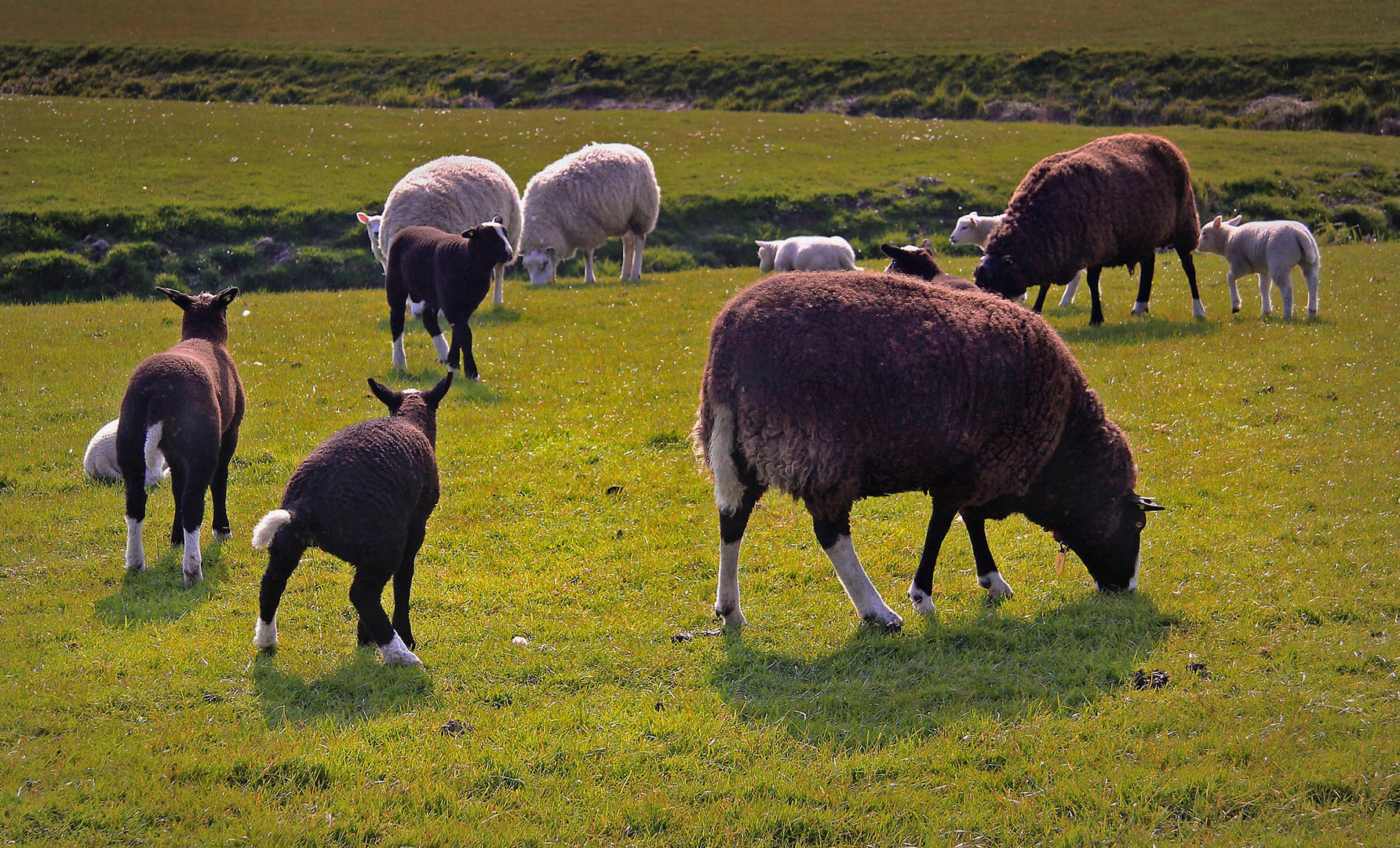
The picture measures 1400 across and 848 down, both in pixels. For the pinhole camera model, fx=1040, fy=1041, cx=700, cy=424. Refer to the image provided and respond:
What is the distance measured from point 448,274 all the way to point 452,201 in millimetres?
5808

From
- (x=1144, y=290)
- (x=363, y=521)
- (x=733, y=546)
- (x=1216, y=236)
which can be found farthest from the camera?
(x=1216, y=236)

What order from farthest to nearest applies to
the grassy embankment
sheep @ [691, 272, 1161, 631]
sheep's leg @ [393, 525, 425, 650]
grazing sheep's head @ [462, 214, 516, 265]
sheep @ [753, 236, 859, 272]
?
the grassy embankment → sheep @ [753, 236, 859, 272] → grazing sheep's head @ [462, 214, 516, 265] → sheep's leg @ [393, 525, 425, 650] → sheep @ [691, 272, 1161, 631]

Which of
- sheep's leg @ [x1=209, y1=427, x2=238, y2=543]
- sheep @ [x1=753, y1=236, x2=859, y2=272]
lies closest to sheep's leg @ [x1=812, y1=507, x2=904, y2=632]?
sheep's leg @ [x1=209, y1=427, x2=238, y2=543]

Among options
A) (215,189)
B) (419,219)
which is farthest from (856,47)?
(419,219)

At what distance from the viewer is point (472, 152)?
1404 inches

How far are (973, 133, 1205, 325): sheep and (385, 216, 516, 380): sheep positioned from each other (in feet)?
22.2

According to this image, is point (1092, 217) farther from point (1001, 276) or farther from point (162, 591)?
point (162, 591)

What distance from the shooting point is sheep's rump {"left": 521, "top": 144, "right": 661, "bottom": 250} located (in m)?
23.7

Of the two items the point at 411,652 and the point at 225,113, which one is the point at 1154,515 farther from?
Answer: the point at 225,113

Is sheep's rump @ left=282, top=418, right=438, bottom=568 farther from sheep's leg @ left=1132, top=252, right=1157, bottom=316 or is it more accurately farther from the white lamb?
sheep's leg @ left=1132, top=252, right=1157, bottom=316

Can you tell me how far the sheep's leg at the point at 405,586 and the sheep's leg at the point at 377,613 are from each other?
0.70 ft

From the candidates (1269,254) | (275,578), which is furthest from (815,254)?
(275,578)

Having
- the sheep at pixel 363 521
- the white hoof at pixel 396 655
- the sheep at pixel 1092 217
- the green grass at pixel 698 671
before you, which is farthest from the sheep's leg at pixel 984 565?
the sheep at pixel 1092 217

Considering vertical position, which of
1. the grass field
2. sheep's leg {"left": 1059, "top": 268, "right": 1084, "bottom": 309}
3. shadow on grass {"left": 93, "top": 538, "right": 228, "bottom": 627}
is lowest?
shadow on grass {"left": 93, "top": 538, "right": 228, "bottom": 627}
